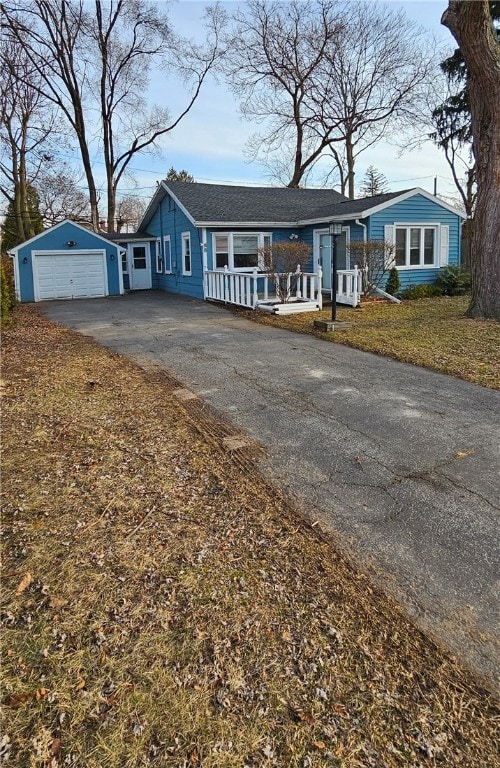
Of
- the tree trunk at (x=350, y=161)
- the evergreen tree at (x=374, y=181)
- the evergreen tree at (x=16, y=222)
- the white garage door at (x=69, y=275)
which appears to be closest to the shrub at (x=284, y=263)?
the white garage door at (x=69, y=275)

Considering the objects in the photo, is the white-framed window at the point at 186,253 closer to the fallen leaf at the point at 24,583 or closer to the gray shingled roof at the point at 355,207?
the gray shingled roof at the point at 355,207

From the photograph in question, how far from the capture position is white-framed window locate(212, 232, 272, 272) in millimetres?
16347

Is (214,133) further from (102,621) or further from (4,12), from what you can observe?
(102,621)

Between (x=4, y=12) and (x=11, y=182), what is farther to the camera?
(x=11, y=182)

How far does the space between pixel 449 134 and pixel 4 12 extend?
20.8 m

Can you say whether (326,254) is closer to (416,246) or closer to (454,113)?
(416,246)

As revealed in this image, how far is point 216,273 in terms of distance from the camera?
15219 mm

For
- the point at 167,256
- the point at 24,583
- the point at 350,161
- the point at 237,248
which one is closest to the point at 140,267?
the point at 167,256

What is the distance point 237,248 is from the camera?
16641mm

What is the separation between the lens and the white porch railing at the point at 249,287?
1305cm

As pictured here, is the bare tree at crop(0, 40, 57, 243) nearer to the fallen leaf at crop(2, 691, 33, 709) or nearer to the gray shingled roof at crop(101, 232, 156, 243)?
the gray shingled roof at crop(101, 232, 156, 243)

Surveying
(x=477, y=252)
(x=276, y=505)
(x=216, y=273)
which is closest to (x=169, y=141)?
(x=216, y=273)

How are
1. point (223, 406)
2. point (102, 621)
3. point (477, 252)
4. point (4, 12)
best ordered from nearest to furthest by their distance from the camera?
point (102, 621)
point (223, 406)
point (477, 252)
point (4, 12)

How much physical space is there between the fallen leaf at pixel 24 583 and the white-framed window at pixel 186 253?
16.1m
